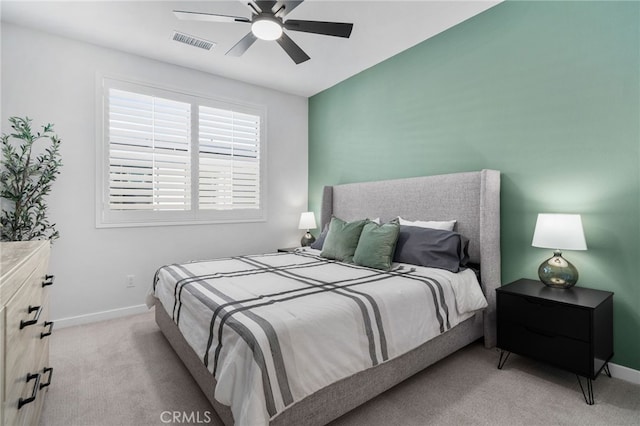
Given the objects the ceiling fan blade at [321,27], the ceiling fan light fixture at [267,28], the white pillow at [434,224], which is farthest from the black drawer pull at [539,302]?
the ceiling fan light fixture at [267,28]

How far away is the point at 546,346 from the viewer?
209 cm

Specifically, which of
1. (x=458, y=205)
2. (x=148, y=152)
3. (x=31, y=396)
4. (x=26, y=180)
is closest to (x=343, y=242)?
(x=458, y=205)

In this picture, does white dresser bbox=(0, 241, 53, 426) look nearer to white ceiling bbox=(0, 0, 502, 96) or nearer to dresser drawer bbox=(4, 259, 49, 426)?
dresser drawer bbox=(4, 259, 49, 426)

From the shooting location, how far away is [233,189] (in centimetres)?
430

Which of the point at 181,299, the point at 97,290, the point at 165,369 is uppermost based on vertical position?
the point at 181,299

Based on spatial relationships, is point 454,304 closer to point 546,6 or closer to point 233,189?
point 546,6

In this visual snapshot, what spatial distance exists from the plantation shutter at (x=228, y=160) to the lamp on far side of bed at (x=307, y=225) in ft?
2.26

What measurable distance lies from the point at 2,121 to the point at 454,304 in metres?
4.26

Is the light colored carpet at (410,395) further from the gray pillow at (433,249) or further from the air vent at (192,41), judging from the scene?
the air vent at (192,41)

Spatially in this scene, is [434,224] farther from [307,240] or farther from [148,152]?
[148,152]

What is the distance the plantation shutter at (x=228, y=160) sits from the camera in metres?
4.05

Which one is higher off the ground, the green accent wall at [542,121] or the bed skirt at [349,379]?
the green accent wall at [542,121]

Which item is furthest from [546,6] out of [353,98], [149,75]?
[149,75]

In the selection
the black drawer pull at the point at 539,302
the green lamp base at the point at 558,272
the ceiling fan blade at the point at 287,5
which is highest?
the ceiling fan blade at the point at 287,5
